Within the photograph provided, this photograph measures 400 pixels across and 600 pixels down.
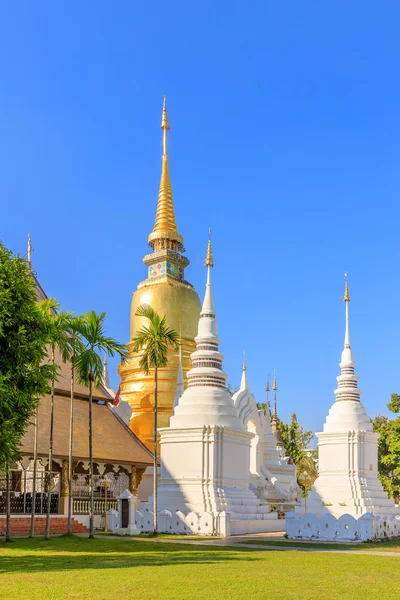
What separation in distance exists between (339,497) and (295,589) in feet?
72.1


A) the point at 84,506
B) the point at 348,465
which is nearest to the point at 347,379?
the point at 348,465

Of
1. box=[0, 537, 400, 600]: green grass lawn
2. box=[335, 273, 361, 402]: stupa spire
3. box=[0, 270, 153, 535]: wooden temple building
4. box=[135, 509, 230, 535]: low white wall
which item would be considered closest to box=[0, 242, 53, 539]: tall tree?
box=[0, 537, 400, 600]: green grass lawn

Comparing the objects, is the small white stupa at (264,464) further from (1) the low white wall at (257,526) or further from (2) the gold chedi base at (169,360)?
(2) the gold chedi base at (169,360)

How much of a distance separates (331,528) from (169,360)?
22584mm

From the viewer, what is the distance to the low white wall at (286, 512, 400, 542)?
1100 inches

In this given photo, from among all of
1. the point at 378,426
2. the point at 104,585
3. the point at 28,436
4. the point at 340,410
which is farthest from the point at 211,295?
the point at 378,426

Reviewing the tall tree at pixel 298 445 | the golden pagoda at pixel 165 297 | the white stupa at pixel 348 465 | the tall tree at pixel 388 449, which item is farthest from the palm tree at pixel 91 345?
the tall tree at pixel 298 445

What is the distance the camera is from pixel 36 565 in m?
17.2

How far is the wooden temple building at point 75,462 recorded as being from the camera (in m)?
30.4

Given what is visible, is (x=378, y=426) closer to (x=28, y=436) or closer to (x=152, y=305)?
(x=152, y=305)

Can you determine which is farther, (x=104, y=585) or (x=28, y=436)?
(x=28, y=436)

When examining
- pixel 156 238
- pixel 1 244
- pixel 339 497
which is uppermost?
pixel 156 238

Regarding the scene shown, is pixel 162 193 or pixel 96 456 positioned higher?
pixel 162 193

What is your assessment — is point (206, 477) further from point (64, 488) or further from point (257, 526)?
point (64, 488)
